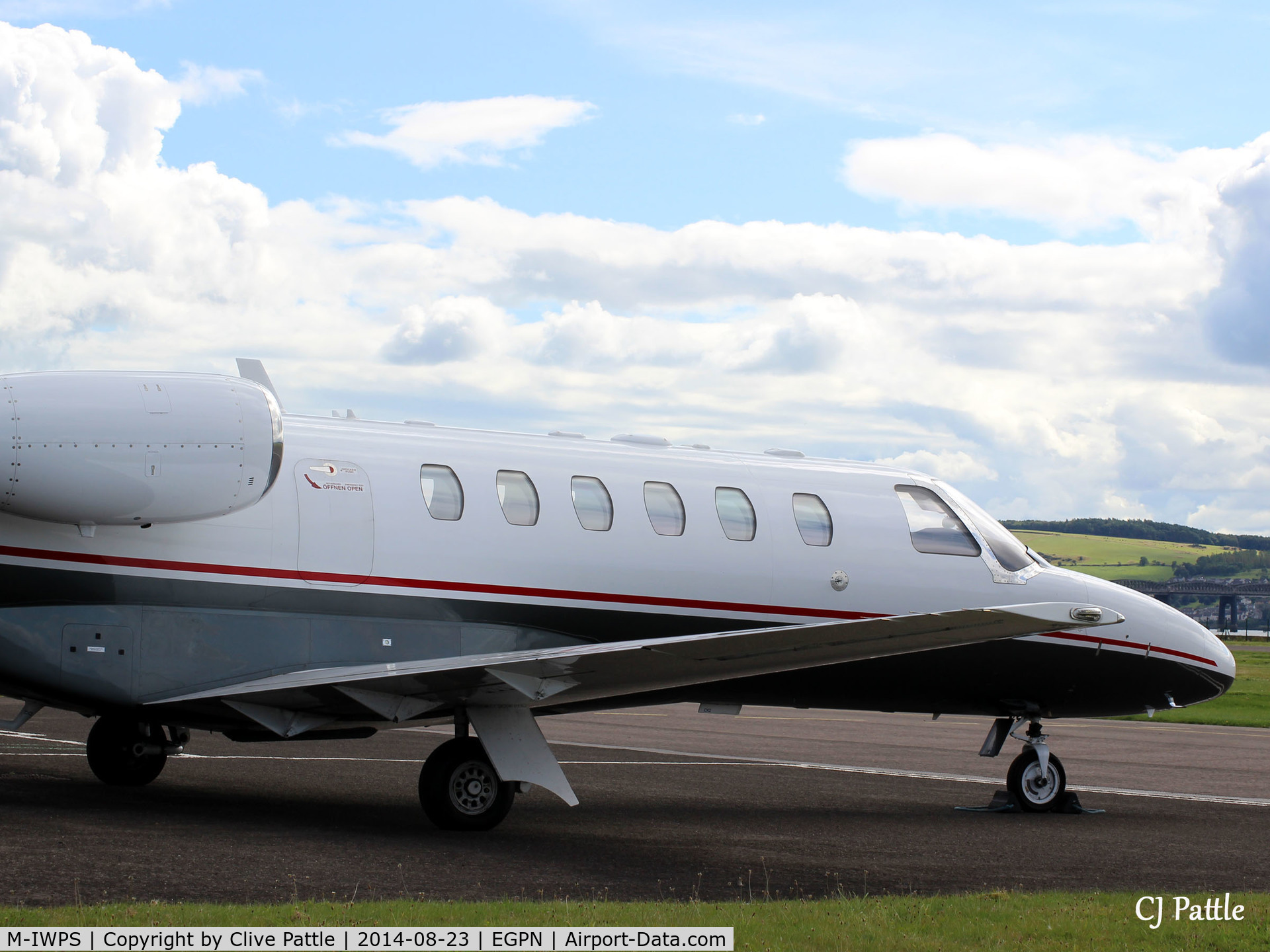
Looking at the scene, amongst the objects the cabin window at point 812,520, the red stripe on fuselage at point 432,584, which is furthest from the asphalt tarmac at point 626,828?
the cabin window at point 812,520

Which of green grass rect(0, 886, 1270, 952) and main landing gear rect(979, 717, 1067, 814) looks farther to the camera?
main landing gear rect(979, 717, 1067, 814)

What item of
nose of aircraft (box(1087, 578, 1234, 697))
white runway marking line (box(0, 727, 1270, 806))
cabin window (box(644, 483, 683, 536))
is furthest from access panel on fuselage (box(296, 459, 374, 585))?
nose of aircraft (box(1087, 578, 1234, 697))

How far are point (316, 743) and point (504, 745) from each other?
10.8 m

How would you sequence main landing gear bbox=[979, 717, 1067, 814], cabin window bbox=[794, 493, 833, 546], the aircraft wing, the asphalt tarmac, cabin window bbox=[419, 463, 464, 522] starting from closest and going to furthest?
the asphalt tarmac
the aircraft wing
cabin window bbox=[419, 463, 464, 522]
cabin window bbox=[794, 493, 833, 546]
main landing gear bbox=[979, 717, 1067, 814]

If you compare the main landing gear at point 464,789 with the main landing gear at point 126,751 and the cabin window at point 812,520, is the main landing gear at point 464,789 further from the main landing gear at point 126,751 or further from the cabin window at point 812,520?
the cabin window at point 812,520

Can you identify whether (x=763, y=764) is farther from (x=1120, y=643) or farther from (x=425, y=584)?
(x=425, y=584)

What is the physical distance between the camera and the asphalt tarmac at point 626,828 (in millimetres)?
9594

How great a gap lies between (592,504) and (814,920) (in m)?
5.61

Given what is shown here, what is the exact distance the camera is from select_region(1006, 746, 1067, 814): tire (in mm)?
15375

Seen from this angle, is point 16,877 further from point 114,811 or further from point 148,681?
point 114,811

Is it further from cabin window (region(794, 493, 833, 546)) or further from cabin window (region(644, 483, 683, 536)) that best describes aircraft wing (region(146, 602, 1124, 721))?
cabin window (region(794, 493, 833, 546))

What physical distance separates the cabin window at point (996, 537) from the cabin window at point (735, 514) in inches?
106

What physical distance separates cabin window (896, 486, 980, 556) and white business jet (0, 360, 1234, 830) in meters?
0.03

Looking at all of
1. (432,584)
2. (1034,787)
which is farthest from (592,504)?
(1034,787)
